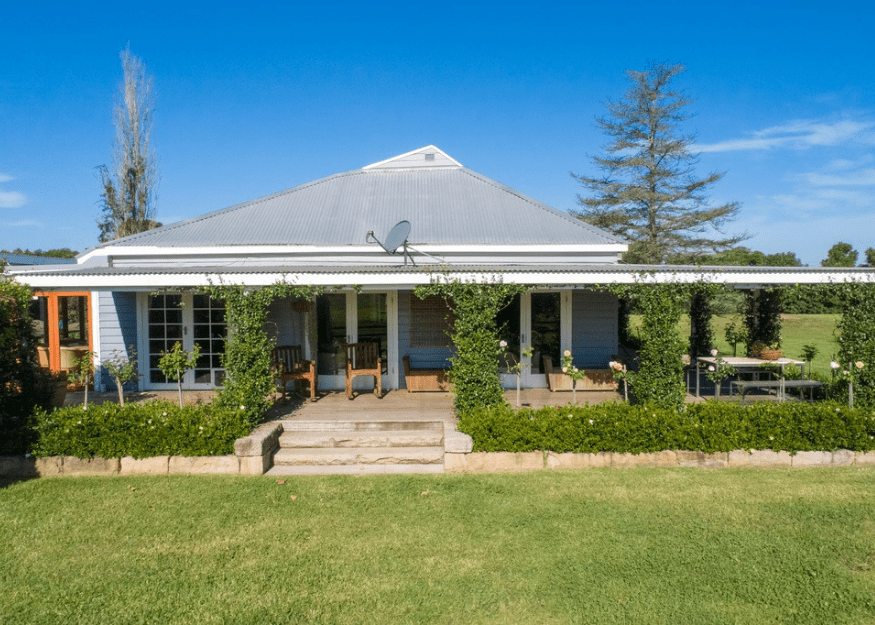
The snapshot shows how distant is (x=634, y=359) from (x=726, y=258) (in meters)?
20.9

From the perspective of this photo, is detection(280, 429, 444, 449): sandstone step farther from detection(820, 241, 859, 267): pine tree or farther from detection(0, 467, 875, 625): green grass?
detection(820, 241, 859, 267): pine tree

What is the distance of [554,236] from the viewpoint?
1159 centimetres

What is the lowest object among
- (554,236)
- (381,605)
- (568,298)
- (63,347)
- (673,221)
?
(381,605)

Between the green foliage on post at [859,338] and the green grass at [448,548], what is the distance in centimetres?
150

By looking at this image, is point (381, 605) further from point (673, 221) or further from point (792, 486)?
point (673, 221)

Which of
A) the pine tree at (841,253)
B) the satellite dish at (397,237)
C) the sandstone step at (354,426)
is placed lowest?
the sandstone step at (354,426)

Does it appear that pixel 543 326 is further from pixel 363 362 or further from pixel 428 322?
pixel 363 362

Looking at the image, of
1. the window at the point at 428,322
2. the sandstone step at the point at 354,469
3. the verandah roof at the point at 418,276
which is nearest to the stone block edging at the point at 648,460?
the sandstone step at the point at 354,469

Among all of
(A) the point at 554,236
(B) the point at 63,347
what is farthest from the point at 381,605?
(B) the point at 63,347

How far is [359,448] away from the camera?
25.4ft

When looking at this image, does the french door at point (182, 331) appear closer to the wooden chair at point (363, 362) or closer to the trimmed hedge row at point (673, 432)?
the wooden chair at point (363, 362)

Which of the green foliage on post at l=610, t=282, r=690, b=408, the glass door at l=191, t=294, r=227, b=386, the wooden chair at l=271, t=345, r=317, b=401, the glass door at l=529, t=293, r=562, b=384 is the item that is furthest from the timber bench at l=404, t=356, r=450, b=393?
the glass door at l=191, t=294, r=227, b=386

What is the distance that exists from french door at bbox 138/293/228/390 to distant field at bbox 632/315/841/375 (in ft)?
43.6

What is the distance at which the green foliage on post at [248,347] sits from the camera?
7.85m
